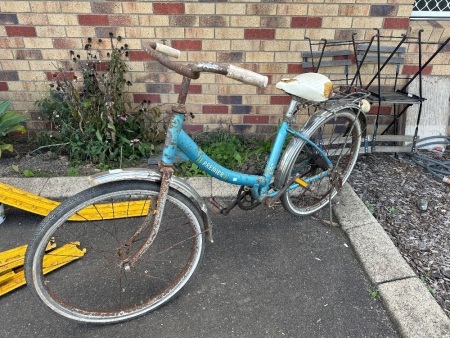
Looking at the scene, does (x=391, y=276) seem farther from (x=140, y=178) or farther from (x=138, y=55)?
(x=138, y=55)

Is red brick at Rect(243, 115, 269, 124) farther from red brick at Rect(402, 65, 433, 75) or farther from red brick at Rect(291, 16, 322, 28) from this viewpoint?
red brick at Rect(402, 65, 433, 75)

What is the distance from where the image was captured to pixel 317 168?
2941mm

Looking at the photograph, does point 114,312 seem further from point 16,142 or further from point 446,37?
point 446,37

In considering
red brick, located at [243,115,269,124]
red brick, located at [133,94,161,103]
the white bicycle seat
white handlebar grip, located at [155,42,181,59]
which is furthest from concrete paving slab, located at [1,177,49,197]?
the white bicycle seat

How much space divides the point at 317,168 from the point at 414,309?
3.93ft

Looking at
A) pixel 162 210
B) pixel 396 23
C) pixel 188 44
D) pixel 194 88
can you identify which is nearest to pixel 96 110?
pixel 194 88

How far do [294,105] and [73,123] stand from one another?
2.24 m

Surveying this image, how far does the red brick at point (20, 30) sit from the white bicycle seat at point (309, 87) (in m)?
2.46

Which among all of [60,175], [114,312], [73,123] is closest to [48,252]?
[114,312]

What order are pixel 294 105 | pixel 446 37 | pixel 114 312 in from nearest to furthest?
pixel 114 312
pixel 294 105
pixel 446 37

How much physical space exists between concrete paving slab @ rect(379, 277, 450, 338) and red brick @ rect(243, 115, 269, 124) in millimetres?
2034

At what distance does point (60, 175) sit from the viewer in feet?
11.1

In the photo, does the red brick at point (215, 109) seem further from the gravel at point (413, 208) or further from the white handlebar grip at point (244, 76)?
the white handlebar grip at point (244, 76)

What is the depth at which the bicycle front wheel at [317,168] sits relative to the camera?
2.66 metres
